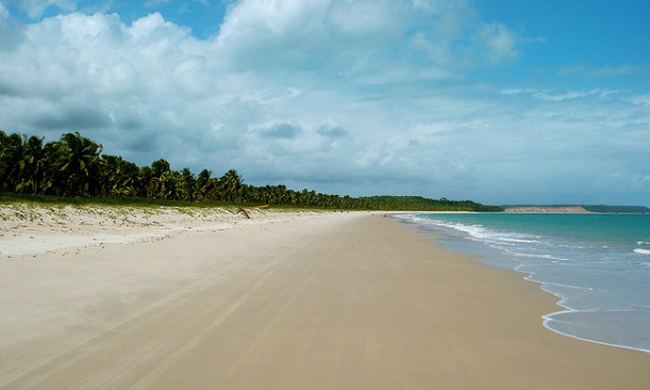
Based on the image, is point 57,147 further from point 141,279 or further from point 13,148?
point 141,279

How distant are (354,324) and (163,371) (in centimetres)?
329

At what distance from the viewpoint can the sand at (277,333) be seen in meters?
4.91

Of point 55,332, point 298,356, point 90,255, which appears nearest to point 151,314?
point 55,332

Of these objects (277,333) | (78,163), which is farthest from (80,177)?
(277,333)

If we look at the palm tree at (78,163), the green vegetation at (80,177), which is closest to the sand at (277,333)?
the green vegetation at (80,177)

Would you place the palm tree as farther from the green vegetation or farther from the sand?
the sand

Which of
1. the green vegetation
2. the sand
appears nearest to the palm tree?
the green vegetation

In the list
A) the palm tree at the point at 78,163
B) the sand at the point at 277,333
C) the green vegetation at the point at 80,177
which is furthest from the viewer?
the palm tree at the point at 78,163

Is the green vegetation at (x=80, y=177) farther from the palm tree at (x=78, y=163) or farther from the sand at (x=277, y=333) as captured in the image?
the sand at (x=277, y=333)

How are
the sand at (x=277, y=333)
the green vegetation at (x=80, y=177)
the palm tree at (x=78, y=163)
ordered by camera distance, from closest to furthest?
the sand at (x=277, y=333), the green vegetation at (x=80, y=177), the palm tree at (x=78, y=163)

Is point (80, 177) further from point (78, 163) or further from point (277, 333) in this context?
point (277, 333)

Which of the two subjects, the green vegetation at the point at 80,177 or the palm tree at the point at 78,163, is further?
the palm tree at the point at 78,163

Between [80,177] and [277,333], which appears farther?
[80,177]

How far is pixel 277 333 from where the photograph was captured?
6.61 m
